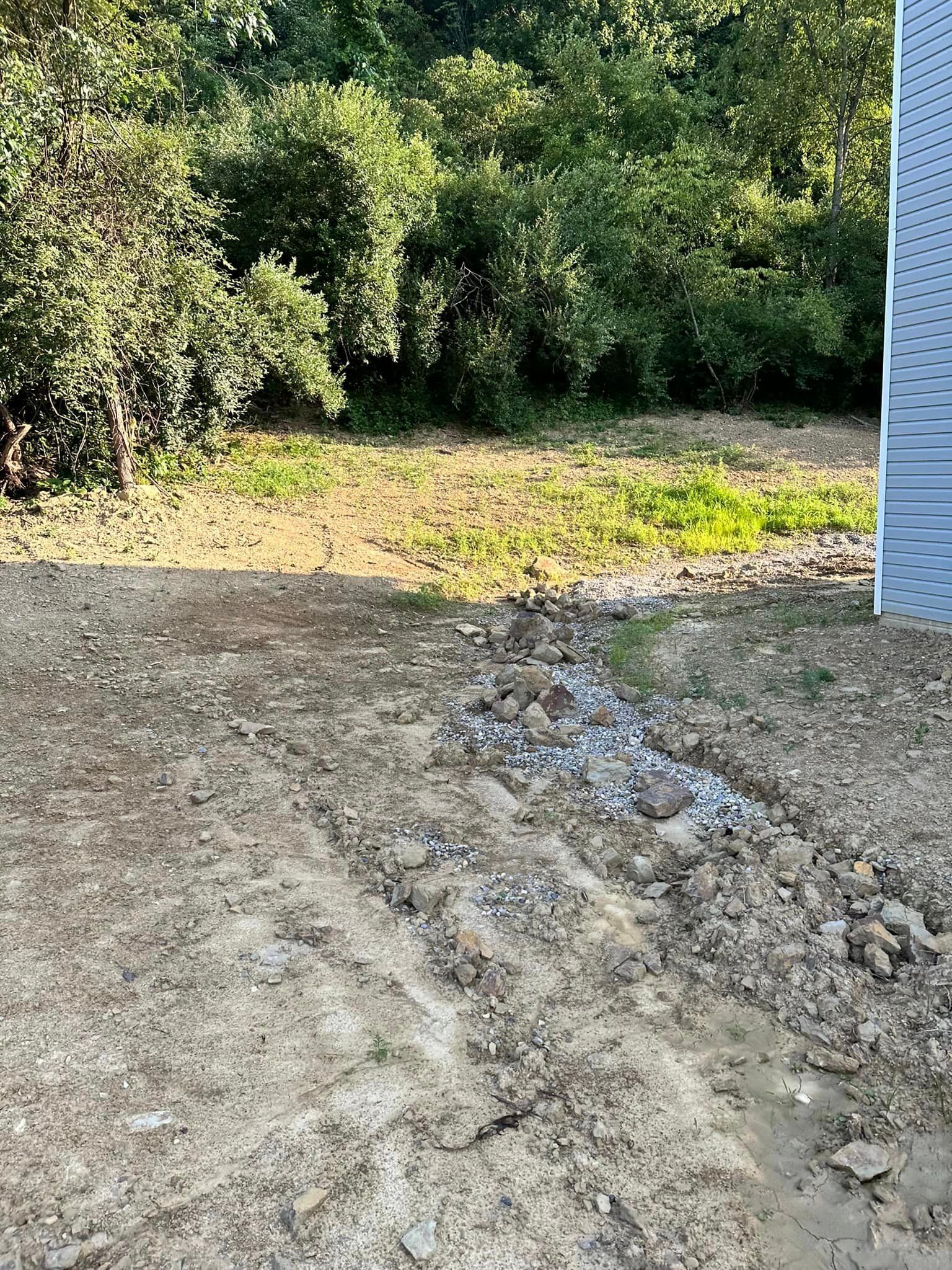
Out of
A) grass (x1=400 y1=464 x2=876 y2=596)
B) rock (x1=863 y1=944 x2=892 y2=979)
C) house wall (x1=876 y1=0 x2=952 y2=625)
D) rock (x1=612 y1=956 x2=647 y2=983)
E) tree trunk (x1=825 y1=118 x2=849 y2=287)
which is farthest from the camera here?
tree trunk (x1=825 y1=118 x2=849 y2=287)

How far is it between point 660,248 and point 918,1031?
61.2 ft

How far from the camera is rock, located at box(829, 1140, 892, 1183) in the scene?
263 centimetres

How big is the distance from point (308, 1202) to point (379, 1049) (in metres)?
0.66

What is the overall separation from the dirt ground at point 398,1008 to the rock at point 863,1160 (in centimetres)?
4

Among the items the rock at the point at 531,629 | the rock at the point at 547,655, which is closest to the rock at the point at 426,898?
the rock at the point at 547,655

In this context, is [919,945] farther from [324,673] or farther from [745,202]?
[745,202]

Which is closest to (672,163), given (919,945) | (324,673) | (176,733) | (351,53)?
(351,53)

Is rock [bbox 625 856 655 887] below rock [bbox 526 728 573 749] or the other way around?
below

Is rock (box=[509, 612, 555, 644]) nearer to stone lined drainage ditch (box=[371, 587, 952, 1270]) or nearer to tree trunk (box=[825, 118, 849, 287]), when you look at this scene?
stone lined drainage ditch (box=[371, 587, 952, 1270])

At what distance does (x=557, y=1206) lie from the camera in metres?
2.57

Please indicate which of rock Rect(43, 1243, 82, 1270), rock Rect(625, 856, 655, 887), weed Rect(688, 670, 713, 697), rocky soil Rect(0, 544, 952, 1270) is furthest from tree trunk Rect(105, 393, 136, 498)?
rock Rect(43, 1243, 82, 1270)

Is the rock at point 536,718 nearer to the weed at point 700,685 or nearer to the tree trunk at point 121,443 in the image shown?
the weed at point 700,685

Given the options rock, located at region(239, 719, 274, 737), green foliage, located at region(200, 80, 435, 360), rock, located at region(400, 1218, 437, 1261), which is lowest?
rock, located at region(400, 1218, 437, 1261)

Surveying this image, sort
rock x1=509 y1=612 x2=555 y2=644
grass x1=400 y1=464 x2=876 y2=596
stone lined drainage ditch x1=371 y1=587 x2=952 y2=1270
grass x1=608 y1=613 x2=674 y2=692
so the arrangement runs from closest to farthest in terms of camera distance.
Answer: stone lined drainage ditch x1=371 y1=587 x2=952 y2=1270
grass x1=608 y1=613 x2=674 y2=692
rock x1=509 y1=612 x2=555 y2=644
grass x1=400 y1=464 x2=876 y2=596
